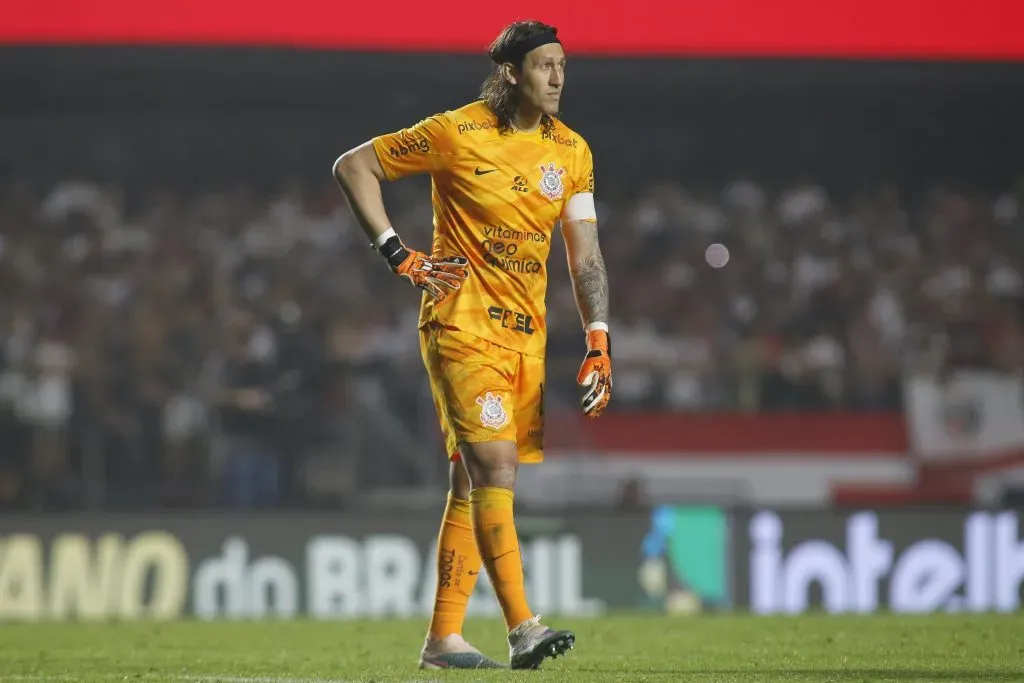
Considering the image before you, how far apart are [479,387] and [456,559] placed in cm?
69

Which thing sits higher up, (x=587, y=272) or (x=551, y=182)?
(x=551, y=182)

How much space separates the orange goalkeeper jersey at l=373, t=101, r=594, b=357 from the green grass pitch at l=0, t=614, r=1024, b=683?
1.15 m

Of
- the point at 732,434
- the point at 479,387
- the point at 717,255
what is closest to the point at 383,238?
the point at 479,387

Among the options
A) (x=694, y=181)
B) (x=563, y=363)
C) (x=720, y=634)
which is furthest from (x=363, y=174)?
(x=694, y=181)

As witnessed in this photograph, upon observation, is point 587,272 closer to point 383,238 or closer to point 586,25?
point 383,238

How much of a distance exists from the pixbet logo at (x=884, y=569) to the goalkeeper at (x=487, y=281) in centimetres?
471

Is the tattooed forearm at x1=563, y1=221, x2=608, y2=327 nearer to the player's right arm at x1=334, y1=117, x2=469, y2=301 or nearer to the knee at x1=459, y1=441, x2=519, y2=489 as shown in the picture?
the player's right arm at x1=334, y1=117, x2=469, y2=301

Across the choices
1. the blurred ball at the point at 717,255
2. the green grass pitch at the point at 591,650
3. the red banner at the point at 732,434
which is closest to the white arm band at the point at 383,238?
the green grass pitch at the point at 591,650

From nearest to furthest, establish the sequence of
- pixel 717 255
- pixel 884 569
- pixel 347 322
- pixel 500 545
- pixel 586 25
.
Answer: pixel 500 545
pixel 586 25
pixel 884 569
pixel 347 322
pixel 717 255

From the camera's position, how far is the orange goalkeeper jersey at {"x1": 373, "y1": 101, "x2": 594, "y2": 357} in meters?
5.29

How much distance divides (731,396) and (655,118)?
3.90 metres

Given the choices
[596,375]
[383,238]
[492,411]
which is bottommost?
[492,411]

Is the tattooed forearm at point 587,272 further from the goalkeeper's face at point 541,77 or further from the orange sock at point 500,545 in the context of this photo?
the orange sock at point 500,545

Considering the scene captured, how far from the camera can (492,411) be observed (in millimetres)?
5164
